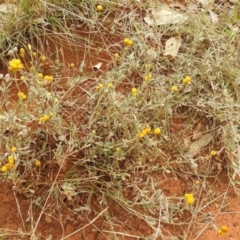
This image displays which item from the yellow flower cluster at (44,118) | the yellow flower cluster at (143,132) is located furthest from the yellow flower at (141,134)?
the yellow flower cluster at (44,118)

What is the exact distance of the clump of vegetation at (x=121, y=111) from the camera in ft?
6.35

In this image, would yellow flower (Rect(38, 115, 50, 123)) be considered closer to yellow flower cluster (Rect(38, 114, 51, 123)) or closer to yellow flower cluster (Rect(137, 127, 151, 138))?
yellow flower cluster (Rect(38, 114, 51, 123))

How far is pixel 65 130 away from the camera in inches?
80.0

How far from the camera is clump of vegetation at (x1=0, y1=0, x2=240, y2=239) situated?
6.35ft

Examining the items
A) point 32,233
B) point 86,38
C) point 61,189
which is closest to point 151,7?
point 86,38

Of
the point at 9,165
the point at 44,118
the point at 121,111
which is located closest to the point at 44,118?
the point at 44,118

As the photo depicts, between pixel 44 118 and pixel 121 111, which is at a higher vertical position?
pixel 44 118

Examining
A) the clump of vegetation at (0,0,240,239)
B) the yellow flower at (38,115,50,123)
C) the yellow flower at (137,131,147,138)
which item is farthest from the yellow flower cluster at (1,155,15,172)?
the yellow flower at (137,131,147,138)

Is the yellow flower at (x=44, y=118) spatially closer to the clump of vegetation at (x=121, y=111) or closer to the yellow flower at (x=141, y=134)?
the clump of vegetation at (x=121, y=111)

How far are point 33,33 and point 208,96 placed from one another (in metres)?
0.86

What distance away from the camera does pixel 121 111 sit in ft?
6.61

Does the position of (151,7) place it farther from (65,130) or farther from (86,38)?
(65,130)

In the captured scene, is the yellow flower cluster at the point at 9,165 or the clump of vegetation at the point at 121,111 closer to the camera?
the yellow flower cluster at the point at 9,165

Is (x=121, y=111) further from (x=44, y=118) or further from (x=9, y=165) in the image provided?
(x=9, y=165)
